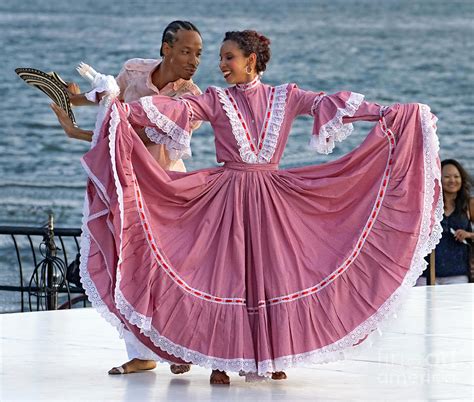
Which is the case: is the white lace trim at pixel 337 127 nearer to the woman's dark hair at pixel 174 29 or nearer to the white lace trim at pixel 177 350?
the woman's dark hair at pixel 174 29

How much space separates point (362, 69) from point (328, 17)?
1.33 meters

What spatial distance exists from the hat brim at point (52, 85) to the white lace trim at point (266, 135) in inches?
20.9

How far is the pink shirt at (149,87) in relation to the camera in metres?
5.11

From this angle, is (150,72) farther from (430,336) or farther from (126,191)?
(430,336)

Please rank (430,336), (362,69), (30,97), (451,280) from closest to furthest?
(430,336)
(451,280)
(30,97)
(362,69)

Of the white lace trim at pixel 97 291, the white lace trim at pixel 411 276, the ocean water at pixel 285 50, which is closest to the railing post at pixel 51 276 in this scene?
the white lace trim at pixel 97 291

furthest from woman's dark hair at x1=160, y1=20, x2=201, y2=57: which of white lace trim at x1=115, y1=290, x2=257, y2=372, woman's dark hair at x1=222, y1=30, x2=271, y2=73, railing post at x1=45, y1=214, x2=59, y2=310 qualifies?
railing post at x1=45, y1=214, x2=59, y2=310

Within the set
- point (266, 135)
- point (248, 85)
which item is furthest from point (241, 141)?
point (248, 85)

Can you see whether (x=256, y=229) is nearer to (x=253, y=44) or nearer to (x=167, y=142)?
(x=167, y=142)

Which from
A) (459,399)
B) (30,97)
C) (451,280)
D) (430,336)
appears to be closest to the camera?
(459,399)

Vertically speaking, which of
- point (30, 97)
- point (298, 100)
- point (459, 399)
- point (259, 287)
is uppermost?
point (30, 97)

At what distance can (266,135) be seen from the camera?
4.75 meters

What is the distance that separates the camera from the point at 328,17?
28.4m

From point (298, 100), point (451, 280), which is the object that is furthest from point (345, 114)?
point (451, 280)
